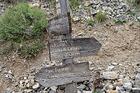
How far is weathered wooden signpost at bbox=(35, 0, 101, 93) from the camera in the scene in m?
6.27

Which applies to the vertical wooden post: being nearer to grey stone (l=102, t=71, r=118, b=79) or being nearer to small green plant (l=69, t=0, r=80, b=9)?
grey stone (l=102, t=71, r=118, b=79)

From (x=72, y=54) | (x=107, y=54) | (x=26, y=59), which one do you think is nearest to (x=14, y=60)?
(x=26, y=59)

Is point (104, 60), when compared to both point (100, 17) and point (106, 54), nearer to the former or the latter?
point (106, 54)

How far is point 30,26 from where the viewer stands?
8.51 metres

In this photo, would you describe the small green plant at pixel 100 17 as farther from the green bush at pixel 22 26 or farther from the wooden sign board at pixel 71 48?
the wooden sign board at pixel 71 48

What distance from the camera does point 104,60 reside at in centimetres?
804

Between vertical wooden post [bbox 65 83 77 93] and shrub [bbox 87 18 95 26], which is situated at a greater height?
shrub [bbox 87 18 95 26]

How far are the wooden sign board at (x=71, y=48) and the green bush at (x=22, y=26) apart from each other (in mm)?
2151

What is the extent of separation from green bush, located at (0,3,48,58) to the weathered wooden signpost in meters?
2.11

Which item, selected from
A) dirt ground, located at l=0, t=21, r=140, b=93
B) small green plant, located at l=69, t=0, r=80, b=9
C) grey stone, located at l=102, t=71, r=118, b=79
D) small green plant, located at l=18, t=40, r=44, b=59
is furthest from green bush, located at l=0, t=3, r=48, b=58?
grey stone, located at l=102, t=71, r=118, b=79

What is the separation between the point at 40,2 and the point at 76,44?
3340mm

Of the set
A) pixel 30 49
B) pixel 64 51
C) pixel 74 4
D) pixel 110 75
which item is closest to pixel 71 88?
pixel 64 51

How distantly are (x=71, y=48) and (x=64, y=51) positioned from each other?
112mm

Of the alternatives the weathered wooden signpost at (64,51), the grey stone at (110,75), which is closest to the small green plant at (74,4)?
the grey stone at (110,75)
